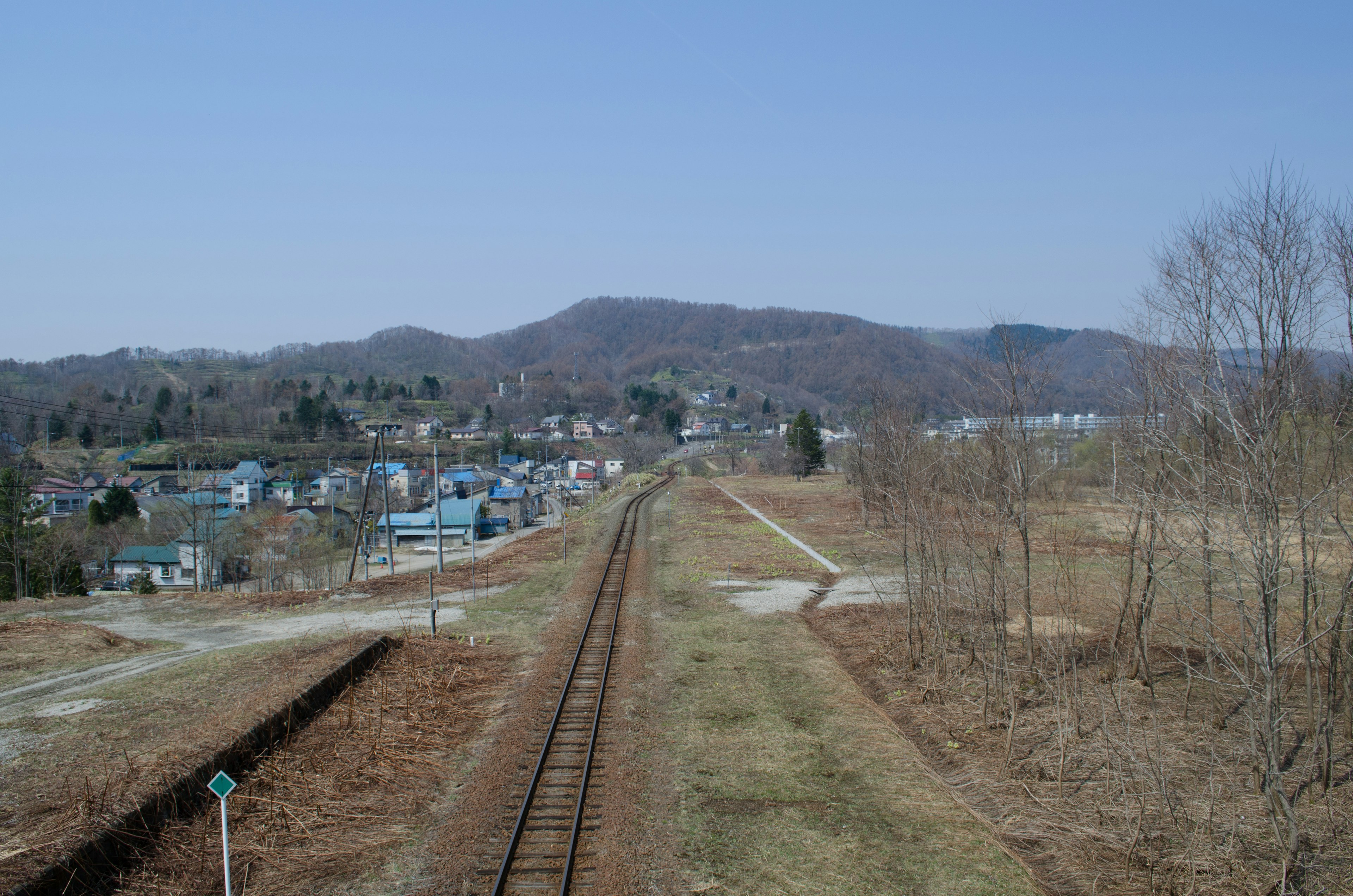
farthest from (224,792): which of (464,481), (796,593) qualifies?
(464,481)

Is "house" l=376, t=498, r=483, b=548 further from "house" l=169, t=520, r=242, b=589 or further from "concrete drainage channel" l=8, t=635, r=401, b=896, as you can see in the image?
"concrete drainage channel" l=8, t=635, r=401, b=896

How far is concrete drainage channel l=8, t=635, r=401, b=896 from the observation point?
6.12 metres

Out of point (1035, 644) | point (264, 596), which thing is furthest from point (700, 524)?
point (1035, 644)

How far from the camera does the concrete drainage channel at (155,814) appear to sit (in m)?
6.12

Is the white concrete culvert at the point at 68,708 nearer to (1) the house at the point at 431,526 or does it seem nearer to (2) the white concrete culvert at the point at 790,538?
(2) the white concrete culvert at the point at 790,538

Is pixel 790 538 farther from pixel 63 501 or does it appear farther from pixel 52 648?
pixel 63 501

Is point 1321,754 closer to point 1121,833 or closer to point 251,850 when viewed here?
point 1121,833

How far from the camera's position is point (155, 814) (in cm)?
723

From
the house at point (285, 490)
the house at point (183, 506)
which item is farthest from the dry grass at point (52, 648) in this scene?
the house at point (285, 490)

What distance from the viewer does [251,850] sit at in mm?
7070

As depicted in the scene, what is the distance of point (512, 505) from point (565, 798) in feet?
210

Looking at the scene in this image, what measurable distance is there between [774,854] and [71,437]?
113m

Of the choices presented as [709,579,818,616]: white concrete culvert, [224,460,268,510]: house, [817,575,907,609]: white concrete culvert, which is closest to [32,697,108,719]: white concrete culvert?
[709,579,818,616]: white concrete culvert

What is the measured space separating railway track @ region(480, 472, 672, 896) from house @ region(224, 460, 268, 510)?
2532 inches
